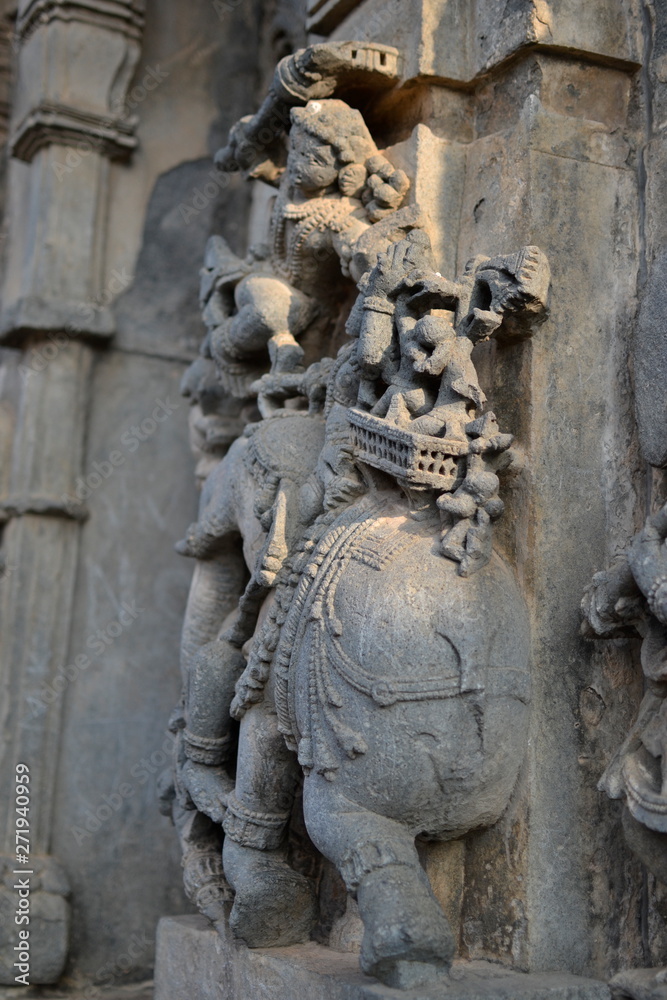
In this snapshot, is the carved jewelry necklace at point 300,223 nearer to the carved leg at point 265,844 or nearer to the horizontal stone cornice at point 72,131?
the carved leg at point 265,844

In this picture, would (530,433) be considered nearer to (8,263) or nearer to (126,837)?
(126,837)

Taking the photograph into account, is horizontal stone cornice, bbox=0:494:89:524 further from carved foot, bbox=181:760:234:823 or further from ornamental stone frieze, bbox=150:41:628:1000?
carved foot, bbox=181:760:234:823

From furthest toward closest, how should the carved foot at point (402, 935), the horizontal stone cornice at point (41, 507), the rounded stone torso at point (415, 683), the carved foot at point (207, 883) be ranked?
1. the horizontal stone cornice at point (41, 507)
2. the carved foot at point (207, 883)
3. the rounded stone torso at point (415, 683)
4. the carved foot at point (402, 935)

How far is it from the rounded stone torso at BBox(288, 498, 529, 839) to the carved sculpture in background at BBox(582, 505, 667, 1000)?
0.83 feet

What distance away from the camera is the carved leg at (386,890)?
2490 millimetres

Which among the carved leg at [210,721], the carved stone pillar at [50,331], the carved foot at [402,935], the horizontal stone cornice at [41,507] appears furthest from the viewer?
the horizontal stone cornice at [41,507]

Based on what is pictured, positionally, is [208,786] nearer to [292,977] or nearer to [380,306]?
[292,977]

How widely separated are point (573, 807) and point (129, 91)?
4.30 metres

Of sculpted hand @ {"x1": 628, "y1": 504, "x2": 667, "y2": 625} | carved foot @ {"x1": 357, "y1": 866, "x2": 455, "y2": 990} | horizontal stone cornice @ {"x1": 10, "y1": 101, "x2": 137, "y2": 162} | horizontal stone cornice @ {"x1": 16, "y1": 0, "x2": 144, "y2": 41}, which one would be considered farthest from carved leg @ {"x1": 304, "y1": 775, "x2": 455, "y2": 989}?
horizontal stone cornice @ {"x1": 16, "y1": 0, "x2": 144, "y2": 41}

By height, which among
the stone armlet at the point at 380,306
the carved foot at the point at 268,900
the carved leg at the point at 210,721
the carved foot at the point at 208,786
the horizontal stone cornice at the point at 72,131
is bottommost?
the carved foot at the point at 268,900

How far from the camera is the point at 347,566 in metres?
2.91

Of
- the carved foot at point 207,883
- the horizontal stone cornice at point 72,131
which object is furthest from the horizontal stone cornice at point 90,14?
the carved foot at point 207,883

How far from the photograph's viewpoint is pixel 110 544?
17.7 ft

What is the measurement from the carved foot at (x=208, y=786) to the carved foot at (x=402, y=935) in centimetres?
97
